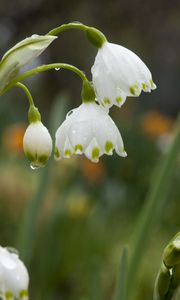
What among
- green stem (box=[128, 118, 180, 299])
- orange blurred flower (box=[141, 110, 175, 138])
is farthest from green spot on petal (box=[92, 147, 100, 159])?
orange blurred flower (box=[141, 110, 175, 138])

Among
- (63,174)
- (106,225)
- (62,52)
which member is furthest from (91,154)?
(62,52)

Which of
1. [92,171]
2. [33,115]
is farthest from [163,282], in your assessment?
[92,171]

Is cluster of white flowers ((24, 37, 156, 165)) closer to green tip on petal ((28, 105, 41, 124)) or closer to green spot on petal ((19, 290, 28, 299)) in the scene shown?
green tip on petal ((28, 105, 41, 124))

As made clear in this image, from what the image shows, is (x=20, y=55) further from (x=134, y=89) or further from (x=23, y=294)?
(x=23, y=294)

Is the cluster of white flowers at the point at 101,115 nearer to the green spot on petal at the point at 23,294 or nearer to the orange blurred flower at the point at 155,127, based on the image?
the green spot on petal at the point at 23,294

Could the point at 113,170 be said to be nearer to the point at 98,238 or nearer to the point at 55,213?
the point at 98,238
